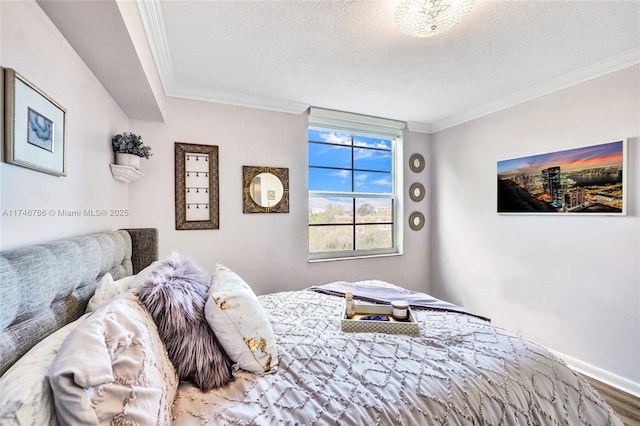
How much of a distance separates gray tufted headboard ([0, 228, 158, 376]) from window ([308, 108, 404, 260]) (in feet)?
7.04

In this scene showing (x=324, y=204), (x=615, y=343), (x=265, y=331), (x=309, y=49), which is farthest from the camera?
(x=324, y=204)

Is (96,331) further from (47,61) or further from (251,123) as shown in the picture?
(251,123)

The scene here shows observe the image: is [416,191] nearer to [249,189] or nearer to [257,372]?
[249,189]

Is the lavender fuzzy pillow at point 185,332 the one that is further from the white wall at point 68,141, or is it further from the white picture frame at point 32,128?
the white picture frame at point 32,128

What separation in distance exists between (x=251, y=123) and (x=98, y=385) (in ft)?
8.32

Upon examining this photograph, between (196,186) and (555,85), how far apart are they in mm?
3267

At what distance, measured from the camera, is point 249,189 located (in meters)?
2.80

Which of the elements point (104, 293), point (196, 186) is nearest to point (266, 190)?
point (196, 186)

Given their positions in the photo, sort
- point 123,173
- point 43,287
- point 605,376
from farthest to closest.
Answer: point 605,376 < point 123,173 < point 43,287

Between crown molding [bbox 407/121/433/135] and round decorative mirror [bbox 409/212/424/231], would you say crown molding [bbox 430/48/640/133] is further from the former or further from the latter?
round decorative mirror [bbox 409/212/424/231]

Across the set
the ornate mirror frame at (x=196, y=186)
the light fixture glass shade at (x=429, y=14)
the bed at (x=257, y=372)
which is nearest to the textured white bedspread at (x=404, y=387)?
Answer: the bed at (x=257, y=372)

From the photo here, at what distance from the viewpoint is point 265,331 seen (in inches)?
47.1

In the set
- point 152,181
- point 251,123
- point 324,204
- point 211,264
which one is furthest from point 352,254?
point 152,181

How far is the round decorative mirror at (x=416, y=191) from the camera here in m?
3.63
